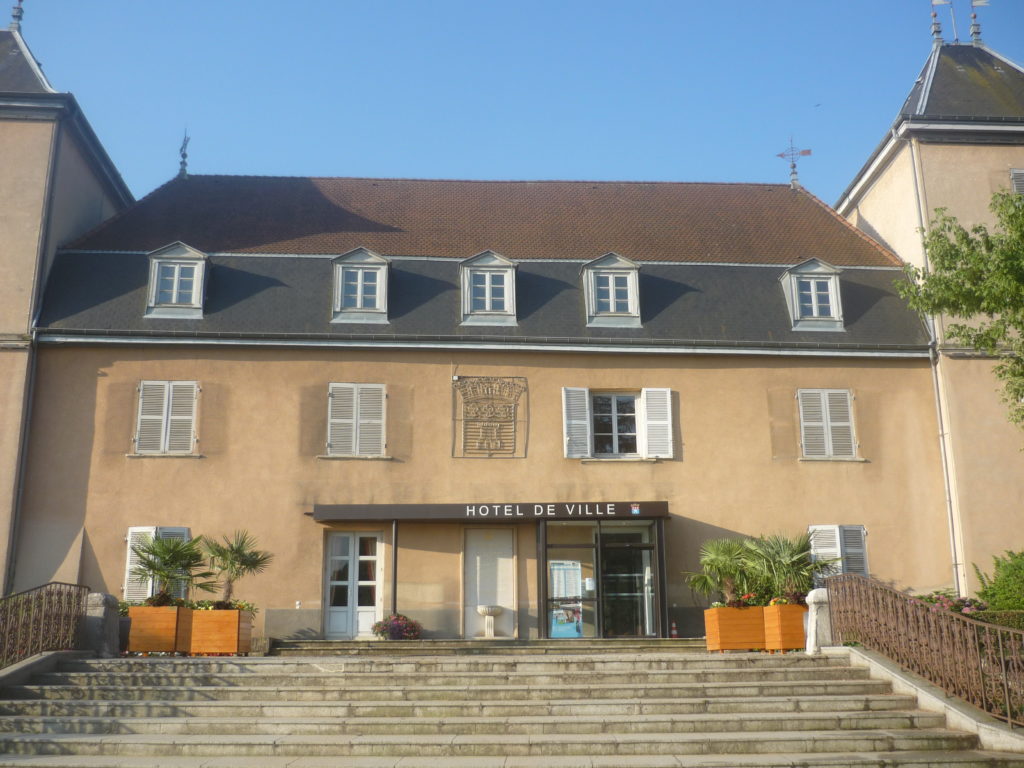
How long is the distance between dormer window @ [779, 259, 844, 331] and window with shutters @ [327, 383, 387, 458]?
7950mm

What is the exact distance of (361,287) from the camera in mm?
19750

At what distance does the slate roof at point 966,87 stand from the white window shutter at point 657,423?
24.6 feet

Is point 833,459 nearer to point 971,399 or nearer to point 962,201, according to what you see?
point 971,399

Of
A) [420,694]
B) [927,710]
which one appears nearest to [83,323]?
[420,694]

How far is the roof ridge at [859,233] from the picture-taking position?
2157cm

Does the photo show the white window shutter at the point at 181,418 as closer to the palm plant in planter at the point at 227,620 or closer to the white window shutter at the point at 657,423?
the palm plant in planter at the point at 227,620

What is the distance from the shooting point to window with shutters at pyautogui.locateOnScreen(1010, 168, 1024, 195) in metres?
20.6

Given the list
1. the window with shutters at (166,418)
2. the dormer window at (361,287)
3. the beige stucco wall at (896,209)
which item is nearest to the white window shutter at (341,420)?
the dormer window at (361,287)

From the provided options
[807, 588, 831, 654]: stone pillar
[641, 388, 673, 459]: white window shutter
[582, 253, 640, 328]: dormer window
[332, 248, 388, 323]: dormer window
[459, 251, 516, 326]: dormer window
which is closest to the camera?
[807, 588, 831, 654]: stone pillar

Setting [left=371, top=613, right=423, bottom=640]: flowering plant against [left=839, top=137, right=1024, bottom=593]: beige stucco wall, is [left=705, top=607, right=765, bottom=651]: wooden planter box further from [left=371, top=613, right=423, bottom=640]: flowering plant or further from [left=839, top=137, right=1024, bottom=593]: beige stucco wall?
[left=839, top=137, right=1024, bottom=593]: beige stucco wall

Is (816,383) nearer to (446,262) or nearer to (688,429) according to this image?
(688,429)

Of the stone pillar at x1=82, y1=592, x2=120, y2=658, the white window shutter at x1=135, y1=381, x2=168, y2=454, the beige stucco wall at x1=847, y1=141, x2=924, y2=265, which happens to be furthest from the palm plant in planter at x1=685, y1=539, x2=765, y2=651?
the white window shutter at x1=135, y1=381, x2=168, y2=454

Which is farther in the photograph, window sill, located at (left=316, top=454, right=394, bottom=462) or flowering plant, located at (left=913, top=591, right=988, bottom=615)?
window sill, located at (left=316, top=454, right=394, bottom=462)

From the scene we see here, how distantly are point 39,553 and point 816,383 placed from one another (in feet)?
45.7
